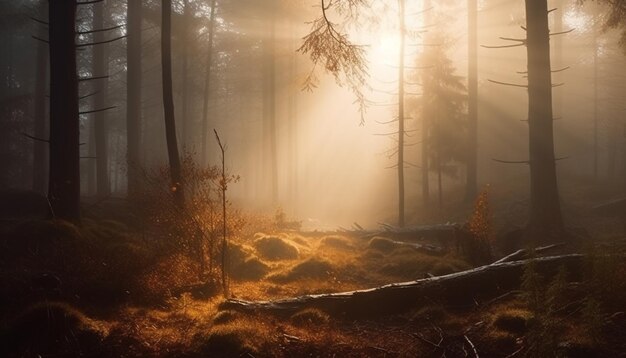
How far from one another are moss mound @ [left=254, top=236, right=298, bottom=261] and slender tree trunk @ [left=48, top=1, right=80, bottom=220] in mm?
4585

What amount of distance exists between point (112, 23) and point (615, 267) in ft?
103

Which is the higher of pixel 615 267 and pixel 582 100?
pixel 582 100

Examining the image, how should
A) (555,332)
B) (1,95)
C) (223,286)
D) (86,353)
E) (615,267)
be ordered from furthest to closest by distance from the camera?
(1,95), (223,286), (615,267), (86,353), (555,332)

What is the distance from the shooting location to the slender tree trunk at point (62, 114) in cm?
915

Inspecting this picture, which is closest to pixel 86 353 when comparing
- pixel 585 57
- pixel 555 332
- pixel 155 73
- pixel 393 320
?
pixel 393 320

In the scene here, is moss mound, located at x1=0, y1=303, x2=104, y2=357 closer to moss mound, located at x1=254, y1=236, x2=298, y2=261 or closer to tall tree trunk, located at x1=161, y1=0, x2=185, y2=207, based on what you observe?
moss mound, located at x1=254, y1=236, x2=298, y2=261

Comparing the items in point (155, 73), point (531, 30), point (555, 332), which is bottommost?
point (555, 332)

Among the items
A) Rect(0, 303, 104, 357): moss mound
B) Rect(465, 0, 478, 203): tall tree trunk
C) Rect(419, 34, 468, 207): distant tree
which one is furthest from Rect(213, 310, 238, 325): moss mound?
Rect(419, 34, 468, 207): distant tree

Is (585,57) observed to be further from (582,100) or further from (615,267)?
(615,267)

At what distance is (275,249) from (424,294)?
17.6ft

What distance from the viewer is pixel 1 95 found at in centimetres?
2684

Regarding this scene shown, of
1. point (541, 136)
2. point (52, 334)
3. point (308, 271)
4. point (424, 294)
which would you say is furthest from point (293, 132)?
point (52, 334)

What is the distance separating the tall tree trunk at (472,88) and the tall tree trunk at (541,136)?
10784 mm

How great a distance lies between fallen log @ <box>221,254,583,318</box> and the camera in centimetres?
645
